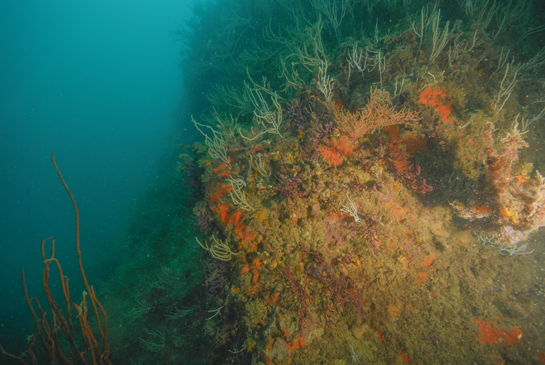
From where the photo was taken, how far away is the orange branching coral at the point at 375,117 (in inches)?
125

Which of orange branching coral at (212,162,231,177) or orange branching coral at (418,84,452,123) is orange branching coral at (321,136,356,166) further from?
orange branching coral at (212,162,231,177)

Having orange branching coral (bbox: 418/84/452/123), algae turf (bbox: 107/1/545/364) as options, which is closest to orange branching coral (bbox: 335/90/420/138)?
algae turf (bbox: 107/1/545/364)

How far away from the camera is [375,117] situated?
328cm

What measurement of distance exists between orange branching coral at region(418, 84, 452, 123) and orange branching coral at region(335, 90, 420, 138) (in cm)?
32

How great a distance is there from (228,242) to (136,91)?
93277 mm

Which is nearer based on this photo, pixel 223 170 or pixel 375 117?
pixel 375 117

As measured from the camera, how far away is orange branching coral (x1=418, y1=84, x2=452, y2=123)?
3.30m

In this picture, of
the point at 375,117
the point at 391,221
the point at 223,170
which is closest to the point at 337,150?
the point at 375,117

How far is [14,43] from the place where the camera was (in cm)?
9806

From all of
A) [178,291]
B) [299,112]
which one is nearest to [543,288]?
[299,112]

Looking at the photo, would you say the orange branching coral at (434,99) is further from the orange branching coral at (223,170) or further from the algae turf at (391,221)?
the orange branching coral at (223,170)

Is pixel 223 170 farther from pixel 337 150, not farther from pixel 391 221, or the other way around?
pixel 391 221

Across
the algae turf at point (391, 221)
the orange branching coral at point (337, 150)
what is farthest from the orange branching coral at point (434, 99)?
the orange branching coral at point (337, 150)

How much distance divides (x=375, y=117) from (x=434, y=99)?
99cm
